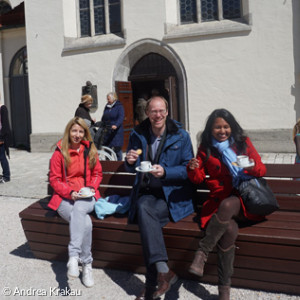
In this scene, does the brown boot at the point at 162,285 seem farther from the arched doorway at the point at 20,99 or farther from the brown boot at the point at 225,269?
the arched doorway at the point at 20,99

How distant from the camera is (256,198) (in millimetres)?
3152

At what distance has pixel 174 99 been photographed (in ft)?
40.9

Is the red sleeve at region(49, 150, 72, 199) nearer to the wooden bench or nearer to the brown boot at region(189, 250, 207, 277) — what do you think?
the wooden bench

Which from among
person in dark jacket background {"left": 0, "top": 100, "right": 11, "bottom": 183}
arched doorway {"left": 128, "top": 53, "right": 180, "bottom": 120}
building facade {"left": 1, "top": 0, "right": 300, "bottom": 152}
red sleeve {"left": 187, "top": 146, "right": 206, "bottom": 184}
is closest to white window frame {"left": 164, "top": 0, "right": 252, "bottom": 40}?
building facade {"left": 1, "top": 0, "right": 300, "bottom": 152}

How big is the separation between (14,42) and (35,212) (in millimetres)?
12812

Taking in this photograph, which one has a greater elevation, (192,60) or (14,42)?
(14,42)

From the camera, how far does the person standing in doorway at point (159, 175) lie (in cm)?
331

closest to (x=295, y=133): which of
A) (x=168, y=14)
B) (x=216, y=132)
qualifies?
(x=216, y=132)

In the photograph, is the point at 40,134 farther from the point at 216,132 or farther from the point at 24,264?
the point at 216,132

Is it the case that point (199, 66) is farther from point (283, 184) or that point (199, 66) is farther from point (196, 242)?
point (196, 242)

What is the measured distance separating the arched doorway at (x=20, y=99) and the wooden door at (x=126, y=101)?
15.0 ft

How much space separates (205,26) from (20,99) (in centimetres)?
778

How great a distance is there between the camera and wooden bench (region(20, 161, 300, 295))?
3084 mm

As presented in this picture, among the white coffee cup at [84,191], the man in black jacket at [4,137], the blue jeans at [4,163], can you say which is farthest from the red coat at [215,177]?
the blue jeans at [4,163]
